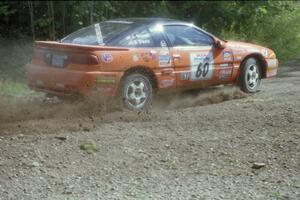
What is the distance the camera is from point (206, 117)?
8.53m

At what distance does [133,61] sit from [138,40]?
488mm

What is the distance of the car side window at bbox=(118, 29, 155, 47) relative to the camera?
9.32 metres

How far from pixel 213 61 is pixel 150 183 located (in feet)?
16.1

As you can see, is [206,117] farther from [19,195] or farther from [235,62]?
[19,195]

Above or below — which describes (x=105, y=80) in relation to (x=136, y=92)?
above

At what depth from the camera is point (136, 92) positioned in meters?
9.27

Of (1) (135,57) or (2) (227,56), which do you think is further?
(2) (227,56)

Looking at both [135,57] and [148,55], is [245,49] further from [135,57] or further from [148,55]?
[135,57]

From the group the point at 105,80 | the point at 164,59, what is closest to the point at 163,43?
the point at 164,59

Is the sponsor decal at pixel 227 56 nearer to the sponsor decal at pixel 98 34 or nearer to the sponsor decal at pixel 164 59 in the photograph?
the sponsor decal at pixel 164 59

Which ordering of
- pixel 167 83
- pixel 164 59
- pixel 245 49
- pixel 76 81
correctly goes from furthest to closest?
pixel 245 49, pixel 167 83, pixel 164 59, pixel 76 81

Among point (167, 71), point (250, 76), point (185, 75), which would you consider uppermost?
point (167, 71)

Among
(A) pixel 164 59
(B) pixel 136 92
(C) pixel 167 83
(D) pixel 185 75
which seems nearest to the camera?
(B) pixel 136 92

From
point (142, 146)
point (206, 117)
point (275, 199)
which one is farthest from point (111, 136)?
point (275, 199)
